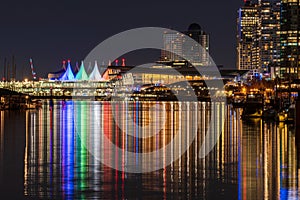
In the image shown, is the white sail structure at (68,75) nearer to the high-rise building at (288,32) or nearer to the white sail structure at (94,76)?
the white sail structure at (94,76)

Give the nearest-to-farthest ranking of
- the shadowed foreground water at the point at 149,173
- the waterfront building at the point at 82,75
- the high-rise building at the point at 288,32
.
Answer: the shadowed foreground water at the point at 149,173
the high-rise building at the point at 288,32
the waterfront building at the point at 82,75

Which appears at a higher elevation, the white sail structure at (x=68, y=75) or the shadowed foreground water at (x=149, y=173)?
the white sail structure at (x=68, y=75)

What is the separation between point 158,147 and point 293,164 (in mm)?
6628

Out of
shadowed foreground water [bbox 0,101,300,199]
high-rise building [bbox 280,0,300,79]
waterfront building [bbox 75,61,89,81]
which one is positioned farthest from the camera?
waterfront building [bbox 75,61,89,81]

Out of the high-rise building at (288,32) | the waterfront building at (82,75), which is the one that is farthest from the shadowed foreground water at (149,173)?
the waterfront building at (82,75)

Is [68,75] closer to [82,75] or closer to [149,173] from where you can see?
[82,75]

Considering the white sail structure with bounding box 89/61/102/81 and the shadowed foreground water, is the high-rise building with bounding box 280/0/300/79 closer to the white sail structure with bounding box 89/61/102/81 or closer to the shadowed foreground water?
the white sail structure with bounding box 89/61/102/81

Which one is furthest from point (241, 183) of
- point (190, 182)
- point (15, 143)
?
point (15, 143)

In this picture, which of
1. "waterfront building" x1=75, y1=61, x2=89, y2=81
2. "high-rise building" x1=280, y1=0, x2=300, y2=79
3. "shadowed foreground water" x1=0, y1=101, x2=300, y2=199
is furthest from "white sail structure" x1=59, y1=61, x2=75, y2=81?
"shadowed foreground water" x1=0, y1=101, x2=300, y2=199

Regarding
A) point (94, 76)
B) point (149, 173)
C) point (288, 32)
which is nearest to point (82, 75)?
point (94, 76)

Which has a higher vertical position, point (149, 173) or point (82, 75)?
point (82, 75)

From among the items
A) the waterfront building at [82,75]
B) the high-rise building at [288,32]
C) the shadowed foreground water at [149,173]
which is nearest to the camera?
the shadowed foreground water at [149,173]

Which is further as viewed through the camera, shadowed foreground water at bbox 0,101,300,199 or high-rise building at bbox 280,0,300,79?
high-rise building at bbox 280,0,300,79

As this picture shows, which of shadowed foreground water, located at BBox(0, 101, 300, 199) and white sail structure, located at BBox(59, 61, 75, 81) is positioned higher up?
white sail structure, located at BBox(59, 61, 75, 81)
